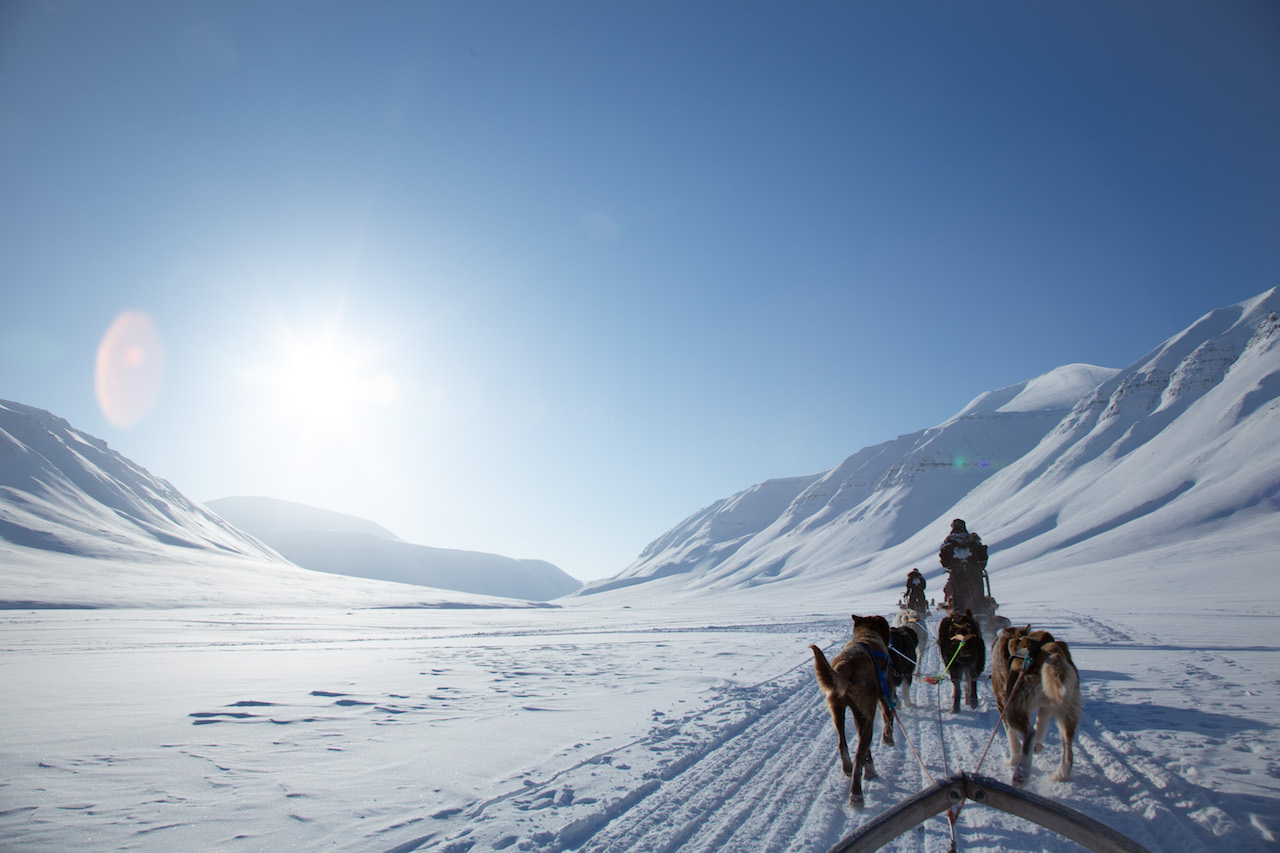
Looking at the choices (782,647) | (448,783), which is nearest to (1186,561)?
(782,647)

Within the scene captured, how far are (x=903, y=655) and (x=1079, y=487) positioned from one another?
102m

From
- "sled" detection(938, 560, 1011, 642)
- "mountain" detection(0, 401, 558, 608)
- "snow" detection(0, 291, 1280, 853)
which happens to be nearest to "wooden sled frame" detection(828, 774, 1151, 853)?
"snow" detection(0, 291, 1280, 853)

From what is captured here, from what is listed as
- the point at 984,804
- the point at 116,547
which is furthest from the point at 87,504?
the point at 984,804

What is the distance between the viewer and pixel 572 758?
22.2 feet

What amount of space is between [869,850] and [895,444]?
7235 inches

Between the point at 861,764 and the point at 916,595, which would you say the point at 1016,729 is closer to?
the point at 861,764

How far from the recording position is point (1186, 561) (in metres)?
46.8

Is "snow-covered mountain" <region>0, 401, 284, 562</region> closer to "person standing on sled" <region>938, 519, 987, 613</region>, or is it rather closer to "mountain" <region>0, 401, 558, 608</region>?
"mountain" <region>0, 401, 558, 608</region>

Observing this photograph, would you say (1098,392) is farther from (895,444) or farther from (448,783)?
(448,783)

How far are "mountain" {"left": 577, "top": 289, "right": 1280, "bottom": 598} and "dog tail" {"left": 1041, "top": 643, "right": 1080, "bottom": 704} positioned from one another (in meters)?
47.8

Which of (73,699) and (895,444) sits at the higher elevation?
(895,444)

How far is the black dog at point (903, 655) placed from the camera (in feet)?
24.6

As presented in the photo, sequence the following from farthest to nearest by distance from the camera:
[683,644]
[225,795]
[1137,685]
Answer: [683,644]
[1137,685]
[225,795]

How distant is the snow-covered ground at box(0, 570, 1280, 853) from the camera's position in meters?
4.76
